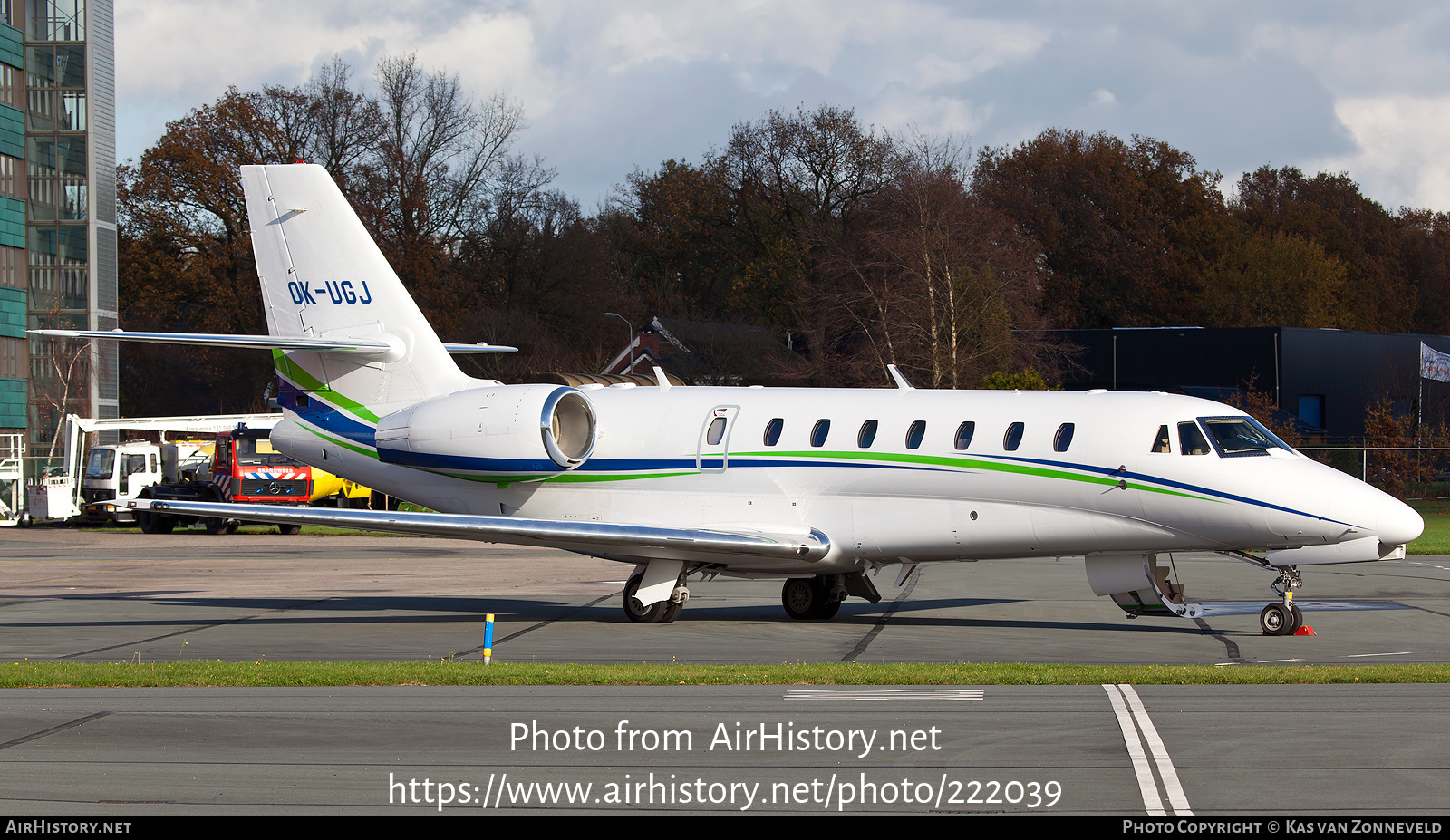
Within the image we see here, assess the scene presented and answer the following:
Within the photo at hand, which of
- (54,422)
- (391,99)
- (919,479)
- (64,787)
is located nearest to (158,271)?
(54,422)

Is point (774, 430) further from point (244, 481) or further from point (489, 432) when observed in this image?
point (244, 481)

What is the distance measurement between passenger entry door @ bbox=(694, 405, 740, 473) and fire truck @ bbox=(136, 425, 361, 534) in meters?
26.1

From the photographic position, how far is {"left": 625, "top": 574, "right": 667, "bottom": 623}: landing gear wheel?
58.9 ft

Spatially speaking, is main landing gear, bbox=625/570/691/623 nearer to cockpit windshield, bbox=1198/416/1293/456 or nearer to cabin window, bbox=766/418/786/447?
cabin window, bbox=766/418/786/447

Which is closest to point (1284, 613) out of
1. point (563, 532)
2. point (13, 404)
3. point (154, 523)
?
point (563, 532)

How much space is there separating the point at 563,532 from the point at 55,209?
56.1 m

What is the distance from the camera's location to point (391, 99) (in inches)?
2697

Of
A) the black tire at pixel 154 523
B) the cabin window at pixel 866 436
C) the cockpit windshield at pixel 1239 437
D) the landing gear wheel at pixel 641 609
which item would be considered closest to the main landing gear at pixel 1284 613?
the cockpit windshield at pixel 1239 437

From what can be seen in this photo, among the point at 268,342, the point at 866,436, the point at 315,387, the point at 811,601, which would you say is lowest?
the point at 811,601

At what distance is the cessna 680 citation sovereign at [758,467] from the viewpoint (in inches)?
620

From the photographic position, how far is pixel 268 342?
1867cm

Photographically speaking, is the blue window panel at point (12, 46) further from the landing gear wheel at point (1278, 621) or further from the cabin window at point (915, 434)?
the landing gear wheel at point (1278, 621)

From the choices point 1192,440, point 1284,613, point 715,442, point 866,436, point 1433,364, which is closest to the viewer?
point 1284,613

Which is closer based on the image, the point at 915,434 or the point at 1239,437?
the point at 1239,437
